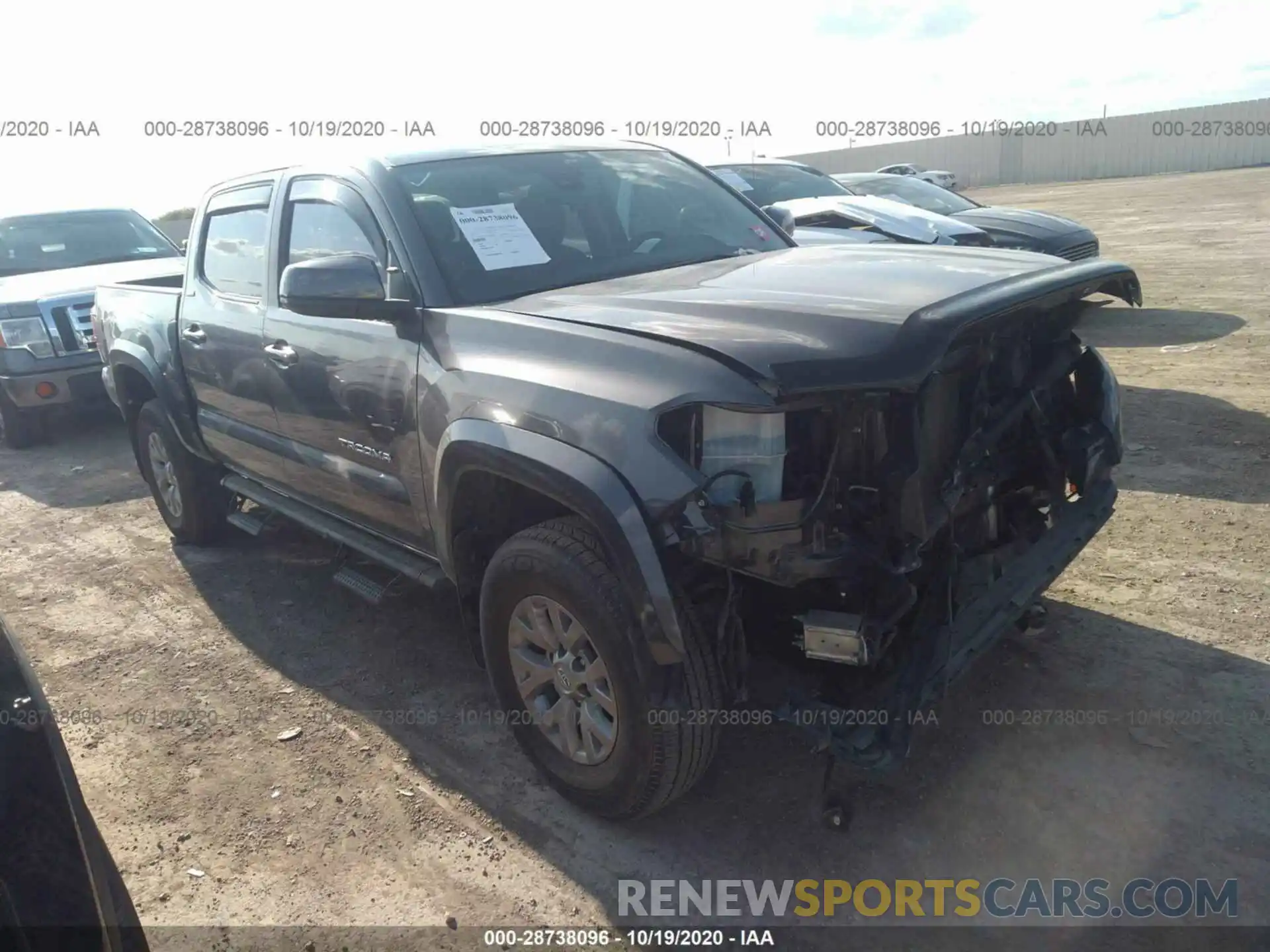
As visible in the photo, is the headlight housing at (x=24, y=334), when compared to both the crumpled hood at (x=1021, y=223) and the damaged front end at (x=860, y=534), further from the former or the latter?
the crumpled hood at (x=1021, y=223)

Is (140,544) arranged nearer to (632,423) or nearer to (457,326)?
(457,326)

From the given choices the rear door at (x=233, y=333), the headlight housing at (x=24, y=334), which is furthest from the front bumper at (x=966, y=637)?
the headlight housing at (x=24, y=334)

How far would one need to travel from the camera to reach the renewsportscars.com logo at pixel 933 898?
250 centimetres

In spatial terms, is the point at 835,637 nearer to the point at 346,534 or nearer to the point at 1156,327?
the point at 346,534

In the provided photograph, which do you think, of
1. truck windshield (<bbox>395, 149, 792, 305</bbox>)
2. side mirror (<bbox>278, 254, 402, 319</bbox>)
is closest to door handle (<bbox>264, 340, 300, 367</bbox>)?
side mirror (<bbox>278, 254, 402, 319</bbox>)

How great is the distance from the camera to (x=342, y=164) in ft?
12.2

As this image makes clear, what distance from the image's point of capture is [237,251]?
178 inches

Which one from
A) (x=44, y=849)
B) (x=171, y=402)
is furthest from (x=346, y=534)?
(x=44, y=849)

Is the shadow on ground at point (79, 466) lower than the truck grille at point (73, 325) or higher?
lower

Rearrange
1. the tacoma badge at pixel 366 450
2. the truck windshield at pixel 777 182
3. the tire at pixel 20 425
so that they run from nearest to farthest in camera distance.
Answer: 1. the tacoma badge at pixel 366 450
2. the tire at pixel 20 425
3. the truck windshield at pixel 777 182

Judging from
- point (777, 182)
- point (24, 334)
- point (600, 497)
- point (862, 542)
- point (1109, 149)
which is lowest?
point (862, 542)

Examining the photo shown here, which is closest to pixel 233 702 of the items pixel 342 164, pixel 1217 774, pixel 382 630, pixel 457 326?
pixel 382 630

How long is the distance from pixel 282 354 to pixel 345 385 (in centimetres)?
56

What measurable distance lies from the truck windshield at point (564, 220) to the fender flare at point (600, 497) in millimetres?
653
